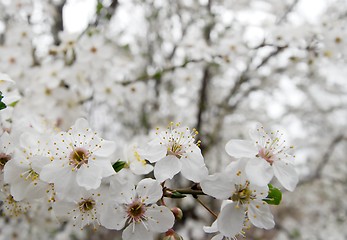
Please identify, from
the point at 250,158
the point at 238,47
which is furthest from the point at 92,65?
the point at 250,158

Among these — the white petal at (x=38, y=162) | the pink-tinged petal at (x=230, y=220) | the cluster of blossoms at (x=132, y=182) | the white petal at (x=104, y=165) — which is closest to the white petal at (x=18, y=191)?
the cluster of blossoms at (x=132, y=182)

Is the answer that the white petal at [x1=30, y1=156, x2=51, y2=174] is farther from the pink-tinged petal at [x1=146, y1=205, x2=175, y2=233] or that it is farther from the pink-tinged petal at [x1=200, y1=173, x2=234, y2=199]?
the pink-tinged petal at [x1=200, y1=173, x2=234, y2=199]

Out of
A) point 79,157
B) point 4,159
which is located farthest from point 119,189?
point 4,159

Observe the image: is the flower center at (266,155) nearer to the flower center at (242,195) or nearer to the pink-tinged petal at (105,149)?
the flower center at (242,195)

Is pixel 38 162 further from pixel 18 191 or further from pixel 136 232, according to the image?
pixel 136 232

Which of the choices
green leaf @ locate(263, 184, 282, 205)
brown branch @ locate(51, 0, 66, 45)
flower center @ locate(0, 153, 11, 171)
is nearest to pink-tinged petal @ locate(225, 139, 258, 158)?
green leaf @ locate(263, 184, 282, 205)

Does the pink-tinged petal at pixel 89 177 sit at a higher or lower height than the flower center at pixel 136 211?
higher

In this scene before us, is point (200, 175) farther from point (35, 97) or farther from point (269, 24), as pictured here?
point (269, 24)

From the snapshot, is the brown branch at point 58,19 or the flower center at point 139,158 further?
the brown branch at point 58,19
